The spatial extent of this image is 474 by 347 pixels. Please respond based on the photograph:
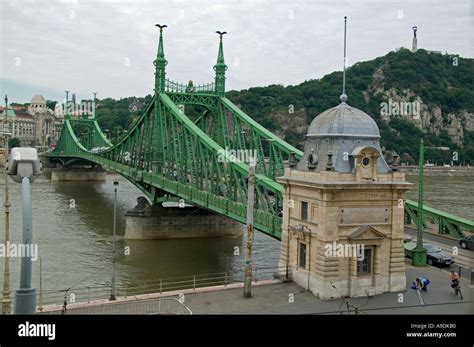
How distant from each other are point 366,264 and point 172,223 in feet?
85.2

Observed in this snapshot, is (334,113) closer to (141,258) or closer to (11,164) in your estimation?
(11,164)

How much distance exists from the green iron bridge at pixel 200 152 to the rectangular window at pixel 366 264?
957 centimetres

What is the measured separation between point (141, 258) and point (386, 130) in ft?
428

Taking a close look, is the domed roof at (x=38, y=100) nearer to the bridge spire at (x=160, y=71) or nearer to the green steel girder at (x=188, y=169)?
the green steel girder at (x=188, y=169)

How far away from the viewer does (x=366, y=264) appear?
1953 cm

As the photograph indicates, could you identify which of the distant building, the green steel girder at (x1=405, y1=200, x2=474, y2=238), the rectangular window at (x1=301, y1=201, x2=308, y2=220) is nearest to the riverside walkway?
the rectangular window at (x1=301, y1=201, x2=308, y2=220)

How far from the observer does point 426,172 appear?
142 meters

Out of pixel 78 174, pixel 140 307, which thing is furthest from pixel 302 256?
pixel 78 174

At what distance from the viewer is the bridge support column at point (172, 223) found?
42844 millimetres

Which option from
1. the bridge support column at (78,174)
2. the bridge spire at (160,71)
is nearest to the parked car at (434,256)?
the bridge spire at (160,71)

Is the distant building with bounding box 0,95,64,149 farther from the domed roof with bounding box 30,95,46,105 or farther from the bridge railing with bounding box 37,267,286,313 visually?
the bridge railing with bounding box 37,267,286,313

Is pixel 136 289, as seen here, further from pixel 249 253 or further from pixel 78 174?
pixel 78 174
